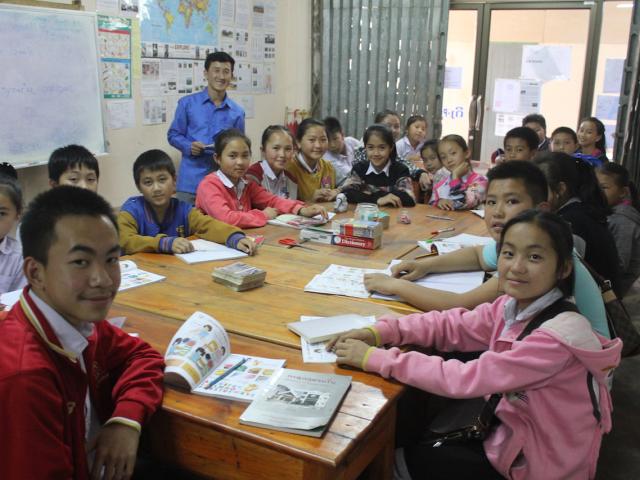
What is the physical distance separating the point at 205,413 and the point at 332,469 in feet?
0.97

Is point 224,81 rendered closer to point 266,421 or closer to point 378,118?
point 378,118

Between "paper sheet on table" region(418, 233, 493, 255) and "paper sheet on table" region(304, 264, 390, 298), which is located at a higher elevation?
"paper sheet on table" region(418, 233, 493, 255)

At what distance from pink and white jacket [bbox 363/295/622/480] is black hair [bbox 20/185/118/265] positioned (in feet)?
2.38

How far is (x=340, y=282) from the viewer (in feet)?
6.98

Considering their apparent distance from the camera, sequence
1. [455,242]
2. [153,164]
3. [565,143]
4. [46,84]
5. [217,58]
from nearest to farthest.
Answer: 1. [153,164]
2. [455,242]
3. [46,84]
4. [217,58]
5. [565,143]

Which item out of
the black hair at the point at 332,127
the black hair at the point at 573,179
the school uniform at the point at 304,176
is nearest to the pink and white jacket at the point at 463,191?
the school uniform at the point at 304,176

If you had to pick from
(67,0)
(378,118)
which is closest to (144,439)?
(67,0)

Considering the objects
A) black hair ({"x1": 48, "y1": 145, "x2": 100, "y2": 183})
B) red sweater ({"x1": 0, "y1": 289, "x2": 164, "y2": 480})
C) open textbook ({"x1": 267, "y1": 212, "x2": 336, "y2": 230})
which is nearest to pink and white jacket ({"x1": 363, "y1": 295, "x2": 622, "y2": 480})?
red sweater ({"x1": 0, "y1": 289, "x2": 164, "y2": 480})

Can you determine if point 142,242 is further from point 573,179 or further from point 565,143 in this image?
point 565,143

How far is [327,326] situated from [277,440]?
53 cm

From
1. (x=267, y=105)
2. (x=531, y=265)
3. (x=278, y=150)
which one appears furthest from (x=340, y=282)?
(x=267, y=105)

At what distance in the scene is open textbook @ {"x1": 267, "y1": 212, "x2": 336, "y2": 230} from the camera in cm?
303

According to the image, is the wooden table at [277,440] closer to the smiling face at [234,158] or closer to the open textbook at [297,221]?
the open textbook at [297,221]

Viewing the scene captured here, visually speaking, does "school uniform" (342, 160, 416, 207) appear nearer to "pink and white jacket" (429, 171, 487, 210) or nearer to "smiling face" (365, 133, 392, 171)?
"smiling face" (365, 133, 392, 171)
